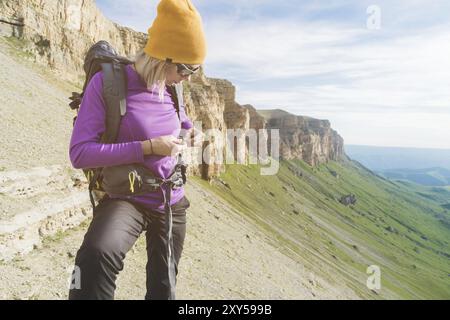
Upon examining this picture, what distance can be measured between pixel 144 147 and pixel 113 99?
680mm

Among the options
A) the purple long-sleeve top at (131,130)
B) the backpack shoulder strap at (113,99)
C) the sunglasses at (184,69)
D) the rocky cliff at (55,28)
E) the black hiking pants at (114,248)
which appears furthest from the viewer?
the rocky cliff at (55,28)

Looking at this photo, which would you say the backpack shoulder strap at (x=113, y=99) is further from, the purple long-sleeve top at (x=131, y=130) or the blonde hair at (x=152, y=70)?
the blonde hair at (x=152, y=70)

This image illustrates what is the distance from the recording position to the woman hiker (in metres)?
3.71

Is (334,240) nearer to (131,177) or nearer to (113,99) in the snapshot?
(131,177)

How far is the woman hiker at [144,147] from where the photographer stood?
3.71 metres

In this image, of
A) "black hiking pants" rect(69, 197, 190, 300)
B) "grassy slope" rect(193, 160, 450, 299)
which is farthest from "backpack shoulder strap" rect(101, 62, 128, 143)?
"grassy slope" rect(193, 160, 450, 299)

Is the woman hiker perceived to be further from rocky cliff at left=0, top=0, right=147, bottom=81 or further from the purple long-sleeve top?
rocky cliff at left=0, top=0, right=147, bottom=81

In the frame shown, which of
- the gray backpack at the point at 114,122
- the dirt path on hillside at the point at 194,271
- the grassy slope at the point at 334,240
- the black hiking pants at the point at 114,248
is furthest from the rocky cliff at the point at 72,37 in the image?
the gray backpack at the point at 114,122

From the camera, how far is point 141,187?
433cm

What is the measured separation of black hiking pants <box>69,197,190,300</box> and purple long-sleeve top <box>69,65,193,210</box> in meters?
0.23

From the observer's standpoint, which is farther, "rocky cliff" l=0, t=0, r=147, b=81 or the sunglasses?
"rocky cliff" l=0, t=0, r=147, b=81

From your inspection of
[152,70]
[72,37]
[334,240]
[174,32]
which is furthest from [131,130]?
[334,240]

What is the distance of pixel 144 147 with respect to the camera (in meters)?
4.18

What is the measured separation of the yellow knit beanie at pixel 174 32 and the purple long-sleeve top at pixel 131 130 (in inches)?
21.1
